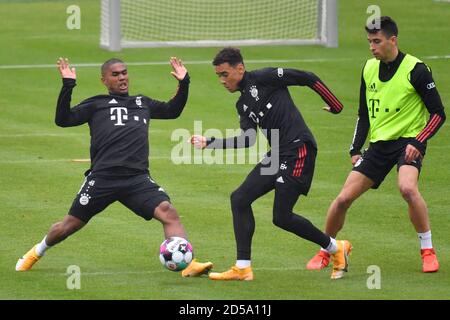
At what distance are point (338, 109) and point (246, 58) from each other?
1547 cm

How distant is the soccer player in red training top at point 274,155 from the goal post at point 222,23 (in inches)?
644

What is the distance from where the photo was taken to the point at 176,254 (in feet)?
37.0

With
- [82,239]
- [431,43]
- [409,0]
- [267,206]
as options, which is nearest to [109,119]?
[82,239]

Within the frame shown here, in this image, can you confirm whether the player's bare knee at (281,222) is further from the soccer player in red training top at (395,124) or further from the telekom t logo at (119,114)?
the telekom t logo at (119,114)

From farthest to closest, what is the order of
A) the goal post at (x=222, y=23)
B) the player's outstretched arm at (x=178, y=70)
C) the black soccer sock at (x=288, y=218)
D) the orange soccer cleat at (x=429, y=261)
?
the goal post at (x=222, y=23), the player's outstretched arm at (x=178, y=70), the orange soccer cleat at (x=429, y=261), the black soccer sock at (x=288, y=218)

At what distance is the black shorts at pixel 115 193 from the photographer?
1166 centimetres

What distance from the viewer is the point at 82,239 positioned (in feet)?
44.5

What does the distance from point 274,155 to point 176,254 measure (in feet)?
4.41

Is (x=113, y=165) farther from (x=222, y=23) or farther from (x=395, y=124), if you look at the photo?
(x=222, y=23)

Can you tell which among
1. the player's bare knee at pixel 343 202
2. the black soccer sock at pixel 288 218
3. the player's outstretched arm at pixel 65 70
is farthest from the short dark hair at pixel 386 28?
the player's outstretched arm at pixel 65 70

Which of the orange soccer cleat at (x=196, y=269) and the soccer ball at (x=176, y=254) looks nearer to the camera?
the soccer ball at (x=176, y=254)

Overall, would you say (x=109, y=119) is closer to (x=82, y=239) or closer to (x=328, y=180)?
(x=82, y=239)

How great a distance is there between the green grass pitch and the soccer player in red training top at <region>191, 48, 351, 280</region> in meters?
0.37

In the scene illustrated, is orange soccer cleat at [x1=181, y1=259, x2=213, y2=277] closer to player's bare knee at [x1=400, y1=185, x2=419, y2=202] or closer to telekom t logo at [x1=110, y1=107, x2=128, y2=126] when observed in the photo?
telekom t logo at [x1=110, y1=107, x2=128, y2=126]
